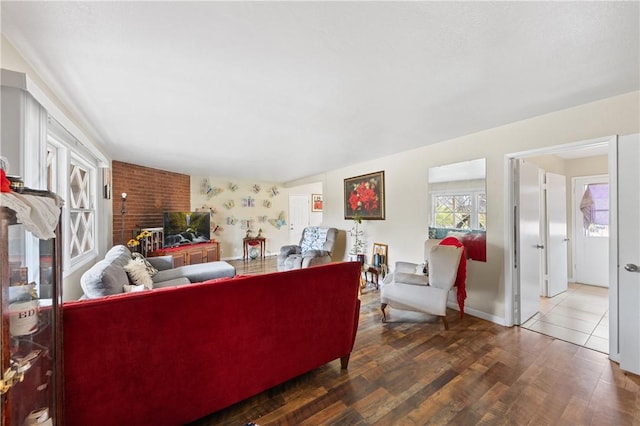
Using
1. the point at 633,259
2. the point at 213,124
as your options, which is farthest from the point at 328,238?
the point at 633,259

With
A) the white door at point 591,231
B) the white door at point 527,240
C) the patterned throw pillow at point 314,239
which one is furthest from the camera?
Result: the patterned throw pillow at point 314,239

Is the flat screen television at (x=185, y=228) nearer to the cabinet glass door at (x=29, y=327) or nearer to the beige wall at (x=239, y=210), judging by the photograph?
the beige wall at (x=239, y=210)

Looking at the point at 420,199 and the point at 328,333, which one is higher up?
the point at 420,199

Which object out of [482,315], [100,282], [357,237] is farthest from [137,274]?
[482,315]

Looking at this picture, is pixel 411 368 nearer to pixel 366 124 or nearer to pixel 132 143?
pixel 366 124

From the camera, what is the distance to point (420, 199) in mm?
3623

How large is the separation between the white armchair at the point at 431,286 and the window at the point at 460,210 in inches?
24.6

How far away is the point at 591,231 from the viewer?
161 inches

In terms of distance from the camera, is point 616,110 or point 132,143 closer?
point 616,110

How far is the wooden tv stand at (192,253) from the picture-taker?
4.60m

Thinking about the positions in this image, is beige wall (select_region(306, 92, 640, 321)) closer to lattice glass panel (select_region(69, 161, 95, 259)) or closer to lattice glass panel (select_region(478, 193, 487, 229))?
lattice glass panel (select_region(478, 193, 487, 229))

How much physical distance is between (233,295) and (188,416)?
2.27ft

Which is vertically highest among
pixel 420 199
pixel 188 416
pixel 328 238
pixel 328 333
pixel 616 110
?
pixel 616 110

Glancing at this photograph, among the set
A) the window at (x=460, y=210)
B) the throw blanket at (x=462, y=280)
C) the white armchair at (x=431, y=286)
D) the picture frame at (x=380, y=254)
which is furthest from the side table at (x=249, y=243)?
the throw blanket at (x=462, y=280)
